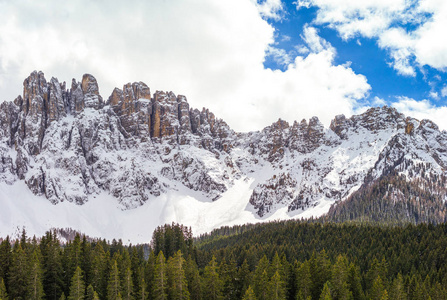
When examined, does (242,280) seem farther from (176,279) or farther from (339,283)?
(339,283)

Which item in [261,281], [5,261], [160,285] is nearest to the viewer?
[160,285]

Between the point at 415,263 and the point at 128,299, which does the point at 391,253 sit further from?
the point at 128,299

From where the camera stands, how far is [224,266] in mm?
65375

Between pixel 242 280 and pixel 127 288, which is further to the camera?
pixel 242 280

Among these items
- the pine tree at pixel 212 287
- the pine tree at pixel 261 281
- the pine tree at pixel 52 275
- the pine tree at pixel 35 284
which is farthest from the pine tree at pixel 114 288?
the pine tree at pixel 261 281

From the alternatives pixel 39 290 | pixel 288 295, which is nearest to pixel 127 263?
pixel 39 290

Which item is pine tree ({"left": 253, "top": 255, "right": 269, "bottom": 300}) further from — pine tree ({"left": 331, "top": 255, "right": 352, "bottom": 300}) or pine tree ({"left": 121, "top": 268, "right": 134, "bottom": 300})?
pine tree ({"left": 121, "top": 268, "right": 134, "bottom": 300})

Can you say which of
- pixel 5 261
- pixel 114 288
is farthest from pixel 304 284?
pixel 5 261

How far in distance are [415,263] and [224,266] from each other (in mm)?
51725

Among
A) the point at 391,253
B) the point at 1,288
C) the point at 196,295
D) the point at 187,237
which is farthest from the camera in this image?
the point at 187,237

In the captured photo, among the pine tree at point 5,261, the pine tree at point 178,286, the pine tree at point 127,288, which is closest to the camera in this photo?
the pine tree at point 127,288

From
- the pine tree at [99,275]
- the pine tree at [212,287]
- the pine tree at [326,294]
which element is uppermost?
the pine tree at [99,275]

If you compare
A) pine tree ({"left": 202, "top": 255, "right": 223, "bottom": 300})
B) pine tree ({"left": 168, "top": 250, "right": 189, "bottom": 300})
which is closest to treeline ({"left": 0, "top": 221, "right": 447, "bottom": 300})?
pine tree ({"left": 168, "top": 250, "right": 189, "bottom": 300})

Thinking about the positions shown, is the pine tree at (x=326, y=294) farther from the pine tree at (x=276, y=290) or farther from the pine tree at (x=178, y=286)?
the pine tree at (x=178, y=286)
